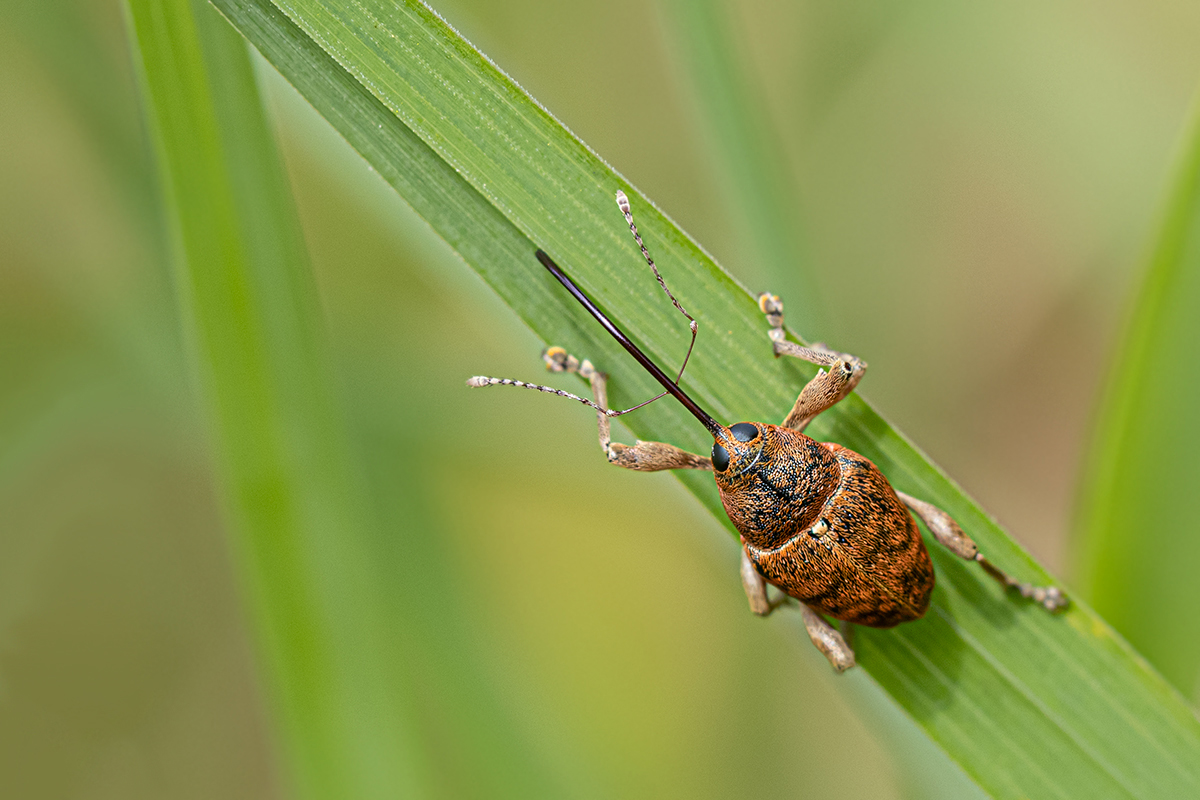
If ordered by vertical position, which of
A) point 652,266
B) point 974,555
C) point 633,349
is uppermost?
point 652,266

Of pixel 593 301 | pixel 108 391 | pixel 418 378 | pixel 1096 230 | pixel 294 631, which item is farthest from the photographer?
pixel 1096 230

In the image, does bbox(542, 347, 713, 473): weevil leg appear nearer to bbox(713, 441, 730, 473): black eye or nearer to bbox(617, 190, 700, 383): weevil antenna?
bbox(713, 441, 730, 473): black eye

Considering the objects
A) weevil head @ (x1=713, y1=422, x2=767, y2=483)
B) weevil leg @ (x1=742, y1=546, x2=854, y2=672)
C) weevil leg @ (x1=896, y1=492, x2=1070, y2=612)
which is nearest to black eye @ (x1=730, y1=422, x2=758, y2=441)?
weevil head @ (x1=713, y1=422, x2=767, y2=483)

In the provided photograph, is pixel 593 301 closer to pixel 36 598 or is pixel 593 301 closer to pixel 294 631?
pixel 294 631

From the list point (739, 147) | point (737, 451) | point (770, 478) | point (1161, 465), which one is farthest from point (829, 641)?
point (739, 147)

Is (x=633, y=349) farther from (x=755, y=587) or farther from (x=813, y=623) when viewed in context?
(x=813, y=623)

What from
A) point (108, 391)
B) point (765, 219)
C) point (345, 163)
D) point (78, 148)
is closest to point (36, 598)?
point (108, 391)

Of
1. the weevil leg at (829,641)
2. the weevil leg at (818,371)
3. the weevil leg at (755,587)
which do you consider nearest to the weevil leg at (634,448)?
the weevil leg at (818,371)

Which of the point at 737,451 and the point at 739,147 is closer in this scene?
the point at 737,451
